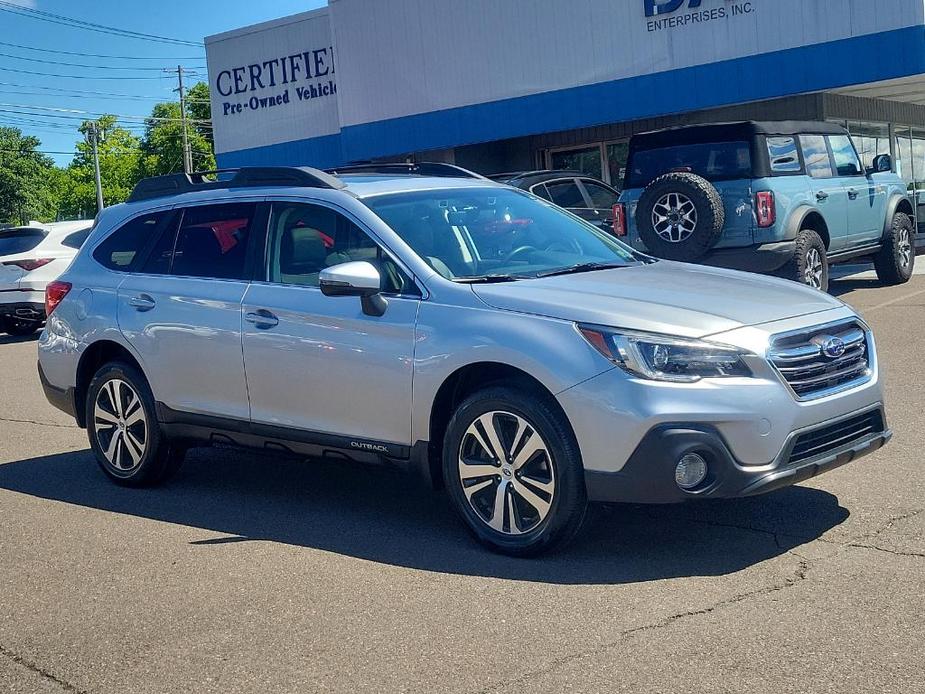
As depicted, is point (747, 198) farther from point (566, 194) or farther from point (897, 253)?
point (566, 194)

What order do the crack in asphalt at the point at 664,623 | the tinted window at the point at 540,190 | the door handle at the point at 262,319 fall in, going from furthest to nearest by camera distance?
the tinted window at the point at 540,190, the door handle at the point at 262,319, the crack in asphalt at the point at 664,623

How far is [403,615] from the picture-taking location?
4566 mm

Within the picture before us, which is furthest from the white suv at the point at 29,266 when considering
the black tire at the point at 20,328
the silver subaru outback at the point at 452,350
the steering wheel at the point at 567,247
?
the steering wheel at the point at 567,247

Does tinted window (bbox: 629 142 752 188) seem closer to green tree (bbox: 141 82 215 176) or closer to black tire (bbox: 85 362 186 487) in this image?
black tire (bbox: 85 362 186 487)

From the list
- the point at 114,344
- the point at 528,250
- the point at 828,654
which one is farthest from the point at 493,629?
the point at 114,344

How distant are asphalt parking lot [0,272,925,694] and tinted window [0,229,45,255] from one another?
1133cm

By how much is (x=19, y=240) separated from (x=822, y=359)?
48.8 ft

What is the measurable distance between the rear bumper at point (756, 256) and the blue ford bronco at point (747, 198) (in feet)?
0.03

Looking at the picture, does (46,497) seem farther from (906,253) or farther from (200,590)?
(906,253)

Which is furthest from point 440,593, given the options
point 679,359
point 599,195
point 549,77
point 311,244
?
point 549,77

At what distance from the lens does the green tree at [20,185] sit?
4099 inches

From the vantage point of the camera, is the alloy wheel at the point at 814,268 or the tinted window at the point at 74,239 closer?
the alloy wheel at the point at 814,268

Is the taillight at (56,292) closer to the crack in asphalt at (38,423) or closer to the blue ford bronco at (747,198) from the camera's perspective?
the crack in asphalt at (38,423)

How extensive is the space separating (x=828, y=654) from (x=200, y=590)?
2587mm
